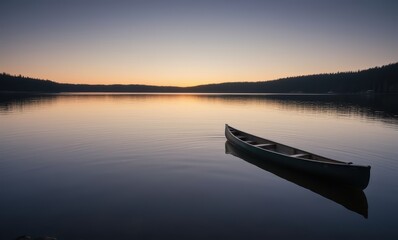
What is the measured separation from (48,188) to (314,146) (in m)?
19.7

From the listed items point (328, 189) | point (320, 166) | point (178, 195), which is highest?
point (320, 166)

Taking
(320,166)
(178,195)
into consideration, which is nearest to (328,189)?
(320,166)

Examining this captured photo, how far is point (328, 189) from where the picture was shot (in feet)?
38.1

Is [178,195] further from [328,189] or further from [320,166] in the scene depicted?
[328,189]

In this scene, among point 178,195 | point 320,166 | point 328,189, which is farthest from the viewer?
point 320,166

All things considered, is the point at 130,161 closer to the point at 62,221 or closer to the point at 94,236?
the point at 62,221

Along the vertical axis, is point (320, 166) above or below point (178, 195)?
above

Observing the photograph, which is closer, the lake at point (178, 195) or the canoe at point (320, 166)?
the lake at point (178, 195)

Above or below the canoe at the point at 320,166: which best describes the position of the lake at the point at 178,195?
below

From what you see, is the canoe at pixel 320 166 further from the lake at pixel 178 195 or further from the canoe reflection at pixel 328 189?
the lake at pixel 178 195

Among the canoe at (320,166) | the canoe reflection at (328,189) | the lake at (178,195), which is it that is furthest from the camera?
the canoe at (320,166)

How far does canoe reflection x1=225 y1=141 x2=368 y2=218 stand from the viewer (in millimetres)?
10156

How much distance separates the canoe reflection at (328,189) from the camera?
1016 cm

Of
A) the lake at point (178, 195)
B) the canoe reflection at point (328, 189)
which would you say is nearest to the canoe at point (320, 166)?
the canoe reflection at point (328, 189)
